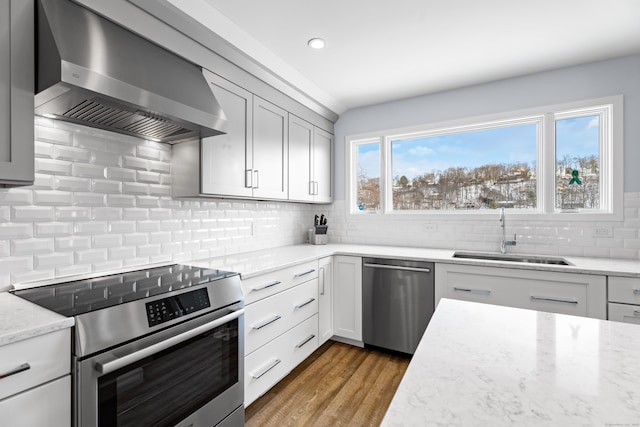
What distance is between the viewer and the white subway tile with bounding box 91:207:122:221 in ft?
5.83

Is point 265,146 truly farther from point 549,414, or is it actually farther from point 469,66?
point 549,414

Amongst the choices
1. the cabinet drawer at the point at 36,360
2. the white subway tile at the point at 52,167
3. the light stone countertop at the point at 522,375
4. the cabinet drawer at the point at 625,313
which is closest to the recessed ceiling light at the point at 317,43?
the white subway tile at the point at 52,167

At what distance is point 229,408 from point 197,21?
215cm

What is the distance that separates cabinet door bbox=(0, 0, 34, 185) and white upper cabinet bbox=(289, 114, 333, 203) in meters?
1.89

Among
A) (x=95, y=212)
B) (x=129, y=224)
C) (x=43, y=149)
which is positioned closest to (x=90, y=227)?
(x=95, y=212)

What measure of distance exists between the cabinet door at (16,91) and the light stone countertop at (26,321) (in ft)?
1.60

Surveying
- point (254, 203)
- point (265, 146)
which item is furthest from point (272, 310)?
point (265, 146)

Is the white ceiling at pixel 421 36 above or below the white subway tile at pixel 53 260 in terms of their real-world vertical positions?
above

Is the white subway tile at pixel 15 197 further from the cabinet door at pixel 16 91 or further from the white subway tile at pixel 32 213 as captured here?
the cabinet door at pixel 16 91

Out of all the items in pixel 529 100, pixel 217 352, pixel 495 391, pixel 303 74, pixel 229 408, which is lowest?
pixel 229 408

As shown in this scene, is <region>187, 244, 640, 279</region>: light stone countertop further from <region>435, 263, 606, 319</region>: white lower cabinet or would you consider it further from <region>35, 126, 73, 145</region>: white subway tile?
<region>35, 126, 73, 145</region>: white subway tile

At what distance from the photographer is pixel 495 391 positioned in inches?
24.3

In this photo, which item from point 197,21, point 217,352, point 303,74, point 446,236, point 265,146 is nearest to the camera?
point 217,352

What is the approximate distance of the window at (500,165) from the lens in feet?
8.70
